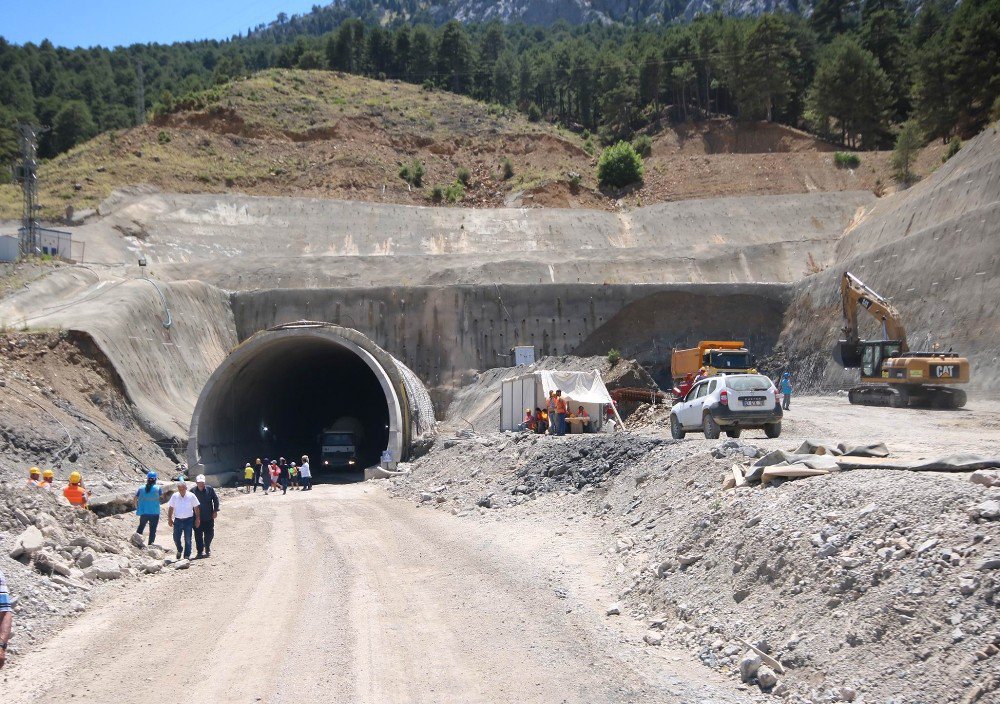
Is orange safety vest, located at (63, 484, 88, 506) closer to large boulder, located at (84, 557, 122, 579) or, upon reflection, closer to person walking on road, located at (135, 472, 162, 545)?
person walking on road, located at (135, 472, 162, 545)

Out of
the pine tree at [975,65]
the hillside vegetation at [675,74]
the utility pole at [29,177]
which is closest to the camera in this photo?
the utility pole at [29,177]

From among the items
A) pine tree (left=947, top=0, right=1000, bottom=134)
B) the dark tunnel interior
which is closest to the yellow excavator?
the dark tunnel interior

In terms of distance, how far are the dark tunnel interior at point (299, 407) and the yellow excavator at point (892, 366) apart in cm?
1802

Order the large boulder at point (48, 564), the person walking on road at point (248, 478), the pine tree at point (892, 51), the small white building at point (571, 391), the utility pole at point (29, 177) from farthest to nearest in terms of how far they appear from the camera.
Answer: the pine tree at point (892, 51) < the utility pole at point (29, 177) < the person walking on road at point (248, 478) < the small white building at point (571, 391) < the large boulder at point (48, 564)

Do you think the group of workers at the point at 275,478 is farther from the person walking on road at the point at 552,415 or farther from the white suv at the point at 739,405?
the white suv at the point at 739,405

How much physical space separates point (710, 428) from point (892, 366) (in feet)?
36.7

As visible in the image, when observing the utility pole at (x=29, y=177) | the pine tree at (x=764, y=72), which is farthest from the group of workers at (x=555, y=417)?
the pine tree at (x=764, y=72)

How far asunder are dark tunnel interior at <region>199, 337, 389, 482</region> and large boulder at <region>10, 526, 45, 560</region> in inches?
729

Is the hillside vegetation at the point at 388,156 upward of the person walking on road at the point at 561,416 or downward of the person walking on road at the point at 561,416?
upward

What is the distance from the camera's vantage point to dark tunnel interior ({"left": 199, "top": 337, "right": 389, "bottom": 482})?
1314 inches

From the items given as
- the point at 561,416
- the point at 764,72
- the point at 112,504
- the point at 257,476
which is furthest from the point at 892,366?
the point at 764,72

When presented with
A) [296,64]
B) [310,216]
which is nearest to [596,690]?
[310,216]

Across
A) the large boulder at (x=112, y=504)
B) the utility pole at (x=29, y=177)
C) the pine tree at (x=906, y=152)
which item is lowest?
the large boulder at (x=112, y=504)

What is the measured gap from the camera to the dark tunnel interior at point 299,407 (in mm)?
33375
